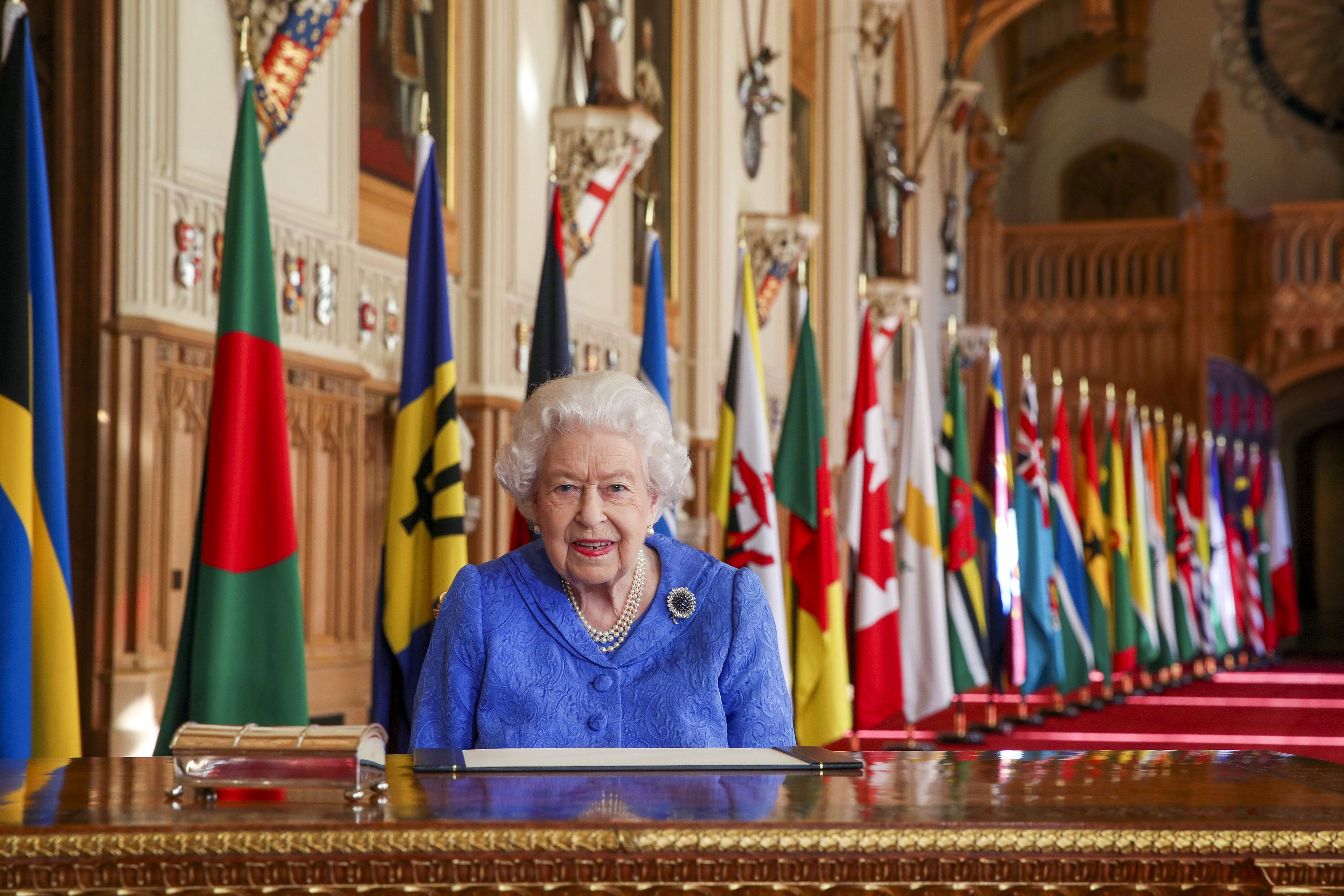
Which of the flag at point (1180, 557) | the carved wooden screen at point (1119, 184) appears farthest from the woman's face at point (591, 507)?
the carved wooden screen at point (1119, 184)

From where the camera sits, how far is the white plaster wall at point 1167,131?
19.7 m

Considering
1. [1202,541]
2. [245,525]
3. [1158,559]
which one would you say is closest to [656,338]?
[245,525]

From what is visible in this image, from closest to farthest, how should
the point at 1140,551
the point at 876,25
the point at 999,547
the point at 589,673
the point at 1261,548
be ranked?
the point at 589,673 → the point at 999,547 → the point at 1140,551 → the point at 876,25 → the point at 1261,548

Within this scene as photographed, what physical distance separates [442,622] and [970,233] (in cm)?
1733

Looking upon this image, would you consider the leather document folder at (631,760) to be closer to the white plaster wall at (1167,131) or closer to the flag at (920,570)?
the flag at (920,570)

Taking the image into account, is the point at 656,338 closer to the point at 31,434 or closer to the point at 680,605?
the point at 31,434

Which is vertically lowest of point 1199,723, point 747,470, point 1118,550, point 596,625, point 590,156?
point 1199,723

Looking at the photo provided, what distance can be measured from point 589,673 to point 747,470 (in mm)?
4266

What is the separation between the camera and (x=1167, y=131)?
2048cm

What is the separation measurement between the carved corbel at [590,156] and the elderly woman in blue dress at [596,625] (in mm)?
5526

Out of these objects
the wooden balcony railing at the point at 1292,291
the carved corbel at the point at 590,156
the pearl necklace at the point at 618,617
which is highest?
the wooden balcony railing at the point at 1292,291

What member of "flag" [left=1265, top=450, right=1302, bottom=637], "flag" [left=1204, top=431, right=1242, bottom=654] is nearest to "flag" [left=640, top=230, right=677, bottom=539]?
"flag" [left=1204, top=431, right=1242, bottom=654]

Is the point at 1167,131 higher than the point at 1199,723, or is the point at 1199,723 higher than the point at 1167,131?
the point at 1167,131

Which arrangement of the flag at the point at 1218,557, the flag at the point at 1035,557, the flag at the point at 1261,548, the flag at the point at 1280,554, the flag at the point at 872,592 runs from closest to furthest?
the flag at the point at 872,592 < the flag at the point at 1035,557 < the flag at the point at 1218,557 < the flag at the point at 1261,548 < the flag at the point at 1280,554
